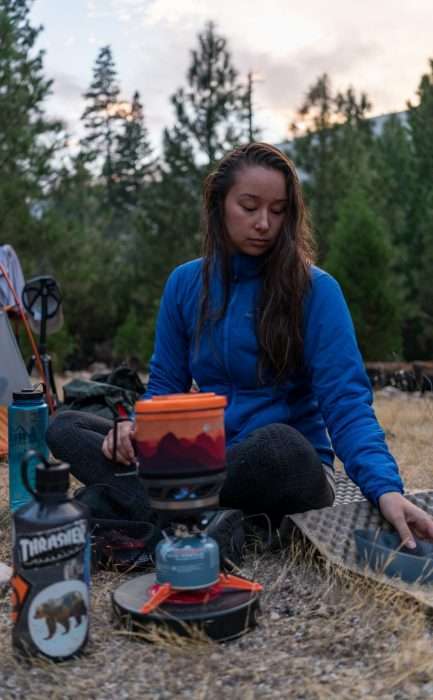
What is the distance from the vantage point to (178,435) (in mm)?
1540

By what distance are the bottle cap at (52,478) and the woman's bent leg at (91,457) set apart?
33.3 inches

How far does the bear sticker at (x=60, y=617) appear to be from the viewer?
1.49 m

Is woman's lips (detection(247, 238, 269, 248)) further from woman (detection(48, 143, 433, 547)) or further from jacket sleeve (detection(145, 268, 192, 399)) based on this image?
jacket sleeve (detection(145, 268, 192, 399))

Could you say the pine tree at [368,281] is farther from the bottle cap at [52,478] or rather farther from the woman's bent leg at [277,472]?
the bottle cap at [52,478]

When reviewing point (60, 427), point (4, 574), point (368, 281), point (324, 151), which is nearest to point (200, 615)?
point (4, 574)

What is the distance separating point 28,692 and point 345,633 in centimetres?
62

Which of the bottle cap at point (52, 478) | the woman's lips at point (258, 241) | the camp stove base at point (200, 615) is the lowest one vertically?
the camp stove base at point (200, 615)

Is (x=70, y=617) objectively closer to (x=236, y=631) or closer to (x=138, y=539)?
(x=236, y=631)

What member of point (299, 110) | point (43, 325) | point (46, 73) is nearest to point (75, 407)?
point (43, 325)

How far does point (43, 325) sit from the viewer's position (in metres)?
4.16

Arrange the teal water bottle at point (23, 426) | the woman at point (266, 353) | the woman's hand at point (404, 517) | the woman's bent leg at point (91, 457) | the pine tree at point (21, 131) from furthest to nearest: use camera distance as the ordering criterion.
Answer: the pine tree at point (21, 131), the teal water bottle at point (23, 426), the woman's bent leg at point (91, 457), the woman at point (266, 353), the woman's hand at point (404, 517)

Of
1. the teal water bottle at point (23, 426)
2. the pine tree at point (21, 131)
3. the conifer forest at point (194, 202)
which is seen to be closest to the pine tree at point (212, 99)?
the conifer forest at point (194, 202)

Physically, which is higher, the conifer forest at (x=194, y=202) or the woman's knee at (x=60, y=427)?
the conifer forest at (x=194, y=202)

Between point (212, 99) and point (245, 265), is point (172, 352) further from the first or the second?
point (212, 99)
